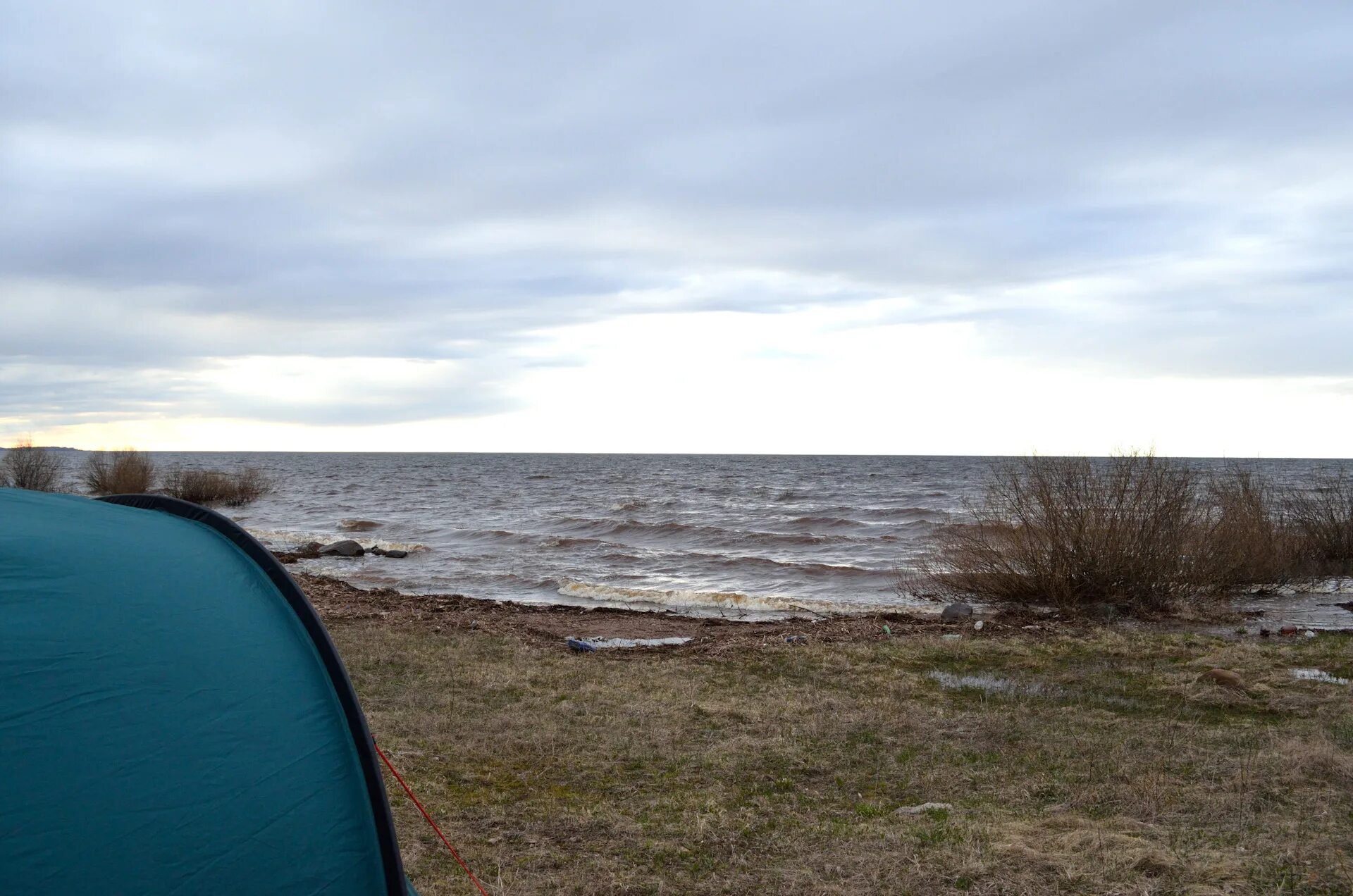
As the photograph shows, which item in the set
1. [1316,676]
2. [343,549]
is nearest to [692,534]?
[343,549]

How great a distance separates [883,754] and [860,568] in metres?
14.2

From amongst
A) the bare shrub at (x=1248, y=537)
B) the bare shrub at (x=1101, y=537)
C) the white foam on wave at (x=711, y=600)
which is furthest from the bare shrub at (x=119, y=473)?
the bare shrub at (x=1248, y=537)

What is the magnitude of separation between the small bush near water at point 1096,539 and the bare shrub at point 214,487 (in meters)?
35.6

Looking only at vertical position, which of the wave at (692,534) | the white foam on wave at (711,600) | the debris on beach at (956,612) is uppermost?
the wave at (692,534)

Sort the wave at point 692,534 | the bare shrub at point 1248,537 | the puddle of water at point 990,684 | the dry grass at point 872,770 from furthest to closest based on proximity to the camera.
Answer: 1. the wave at point 692,534
2. the bare shrub at point 1248,537
3. the puddle of water at point 990,684
4. the dry grass at point 872,770

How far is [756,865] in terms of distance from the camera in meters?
5.24

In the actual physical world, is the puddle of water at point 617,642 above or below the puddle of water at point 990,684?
below

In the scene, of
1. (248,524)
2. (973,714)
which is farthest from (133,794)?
(248,524)

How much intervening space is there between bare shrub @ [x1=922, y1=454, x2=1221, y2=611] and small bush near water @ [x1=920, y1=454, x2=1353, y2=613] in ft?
0.05

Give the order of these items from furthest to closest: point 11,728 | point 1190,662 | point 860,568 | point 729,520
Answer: point 729,520 → point 860,568 → point 1190,662 → point 11,728

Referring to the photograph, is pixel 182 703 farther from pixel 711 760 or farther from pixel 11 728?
pixel 711 760

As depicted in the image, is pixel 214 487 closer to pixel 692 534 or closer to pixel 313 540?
pixel 313 540

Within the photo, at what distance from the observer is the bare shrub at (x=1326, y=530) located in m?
18.8

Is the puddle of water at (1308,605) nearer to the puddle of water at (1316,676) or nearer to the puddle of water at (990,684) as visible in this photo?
the puddle of water at (1316,676)
